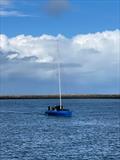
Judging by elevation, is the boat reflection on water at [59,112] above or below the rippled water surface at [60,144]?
above

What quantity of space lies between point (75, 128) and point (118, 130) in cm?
739

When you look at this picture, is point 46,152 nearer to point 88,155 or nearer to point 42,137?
point 88,155

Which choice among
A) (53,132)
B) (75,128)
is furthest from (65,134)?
(75,128)

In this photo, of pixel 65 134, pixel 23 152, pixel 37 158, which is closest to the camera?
pixel 37 158

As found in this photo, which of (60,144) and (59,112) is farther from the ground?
(59,112)

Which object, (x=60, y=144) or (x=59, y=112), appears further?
(x=59, y=112)

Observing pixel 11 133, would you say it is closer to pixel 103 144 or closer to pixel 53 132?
pixel 53 132

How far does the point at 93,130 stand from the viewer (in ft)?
272

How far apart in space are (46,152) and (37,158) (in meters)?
4.20

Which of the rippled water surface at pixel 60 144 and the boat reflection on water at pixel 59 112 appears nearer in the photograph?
the rippled water surface at pixel 60 144

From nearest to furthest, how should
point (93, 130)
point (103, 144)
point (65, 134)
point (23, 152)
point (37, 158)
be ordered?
point (37, 158) < point (23, 152) < point (103, 144) < point (65, 134) < point (93, 130)

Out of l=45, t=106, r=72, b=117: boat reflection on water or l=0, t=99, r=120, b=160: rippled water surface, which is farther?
l=45, t=106, r=72, b=117: boat reflection on water

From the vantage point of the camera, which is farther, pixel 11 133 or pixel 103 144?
pixel 11 133

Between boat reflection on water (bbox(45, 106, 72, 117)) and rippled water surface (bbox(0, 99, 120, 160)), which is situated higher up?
boat reflection on water (bbox(45, 106, 72, 117))
